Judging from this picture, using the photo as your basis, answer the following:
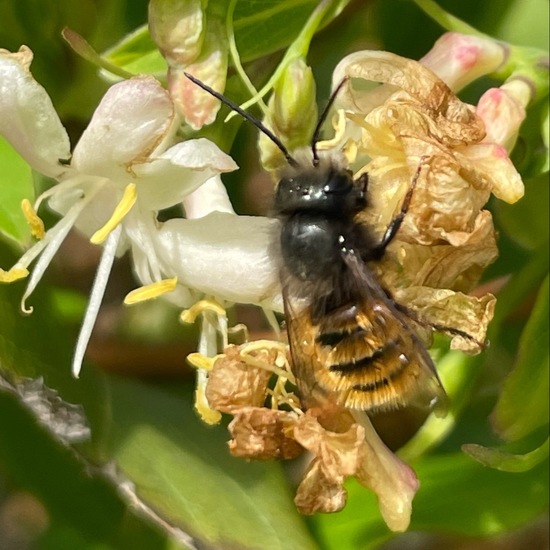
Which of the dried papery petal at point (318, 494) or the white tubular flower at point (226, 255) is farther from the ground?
the white tubular flower at point (226, 255)

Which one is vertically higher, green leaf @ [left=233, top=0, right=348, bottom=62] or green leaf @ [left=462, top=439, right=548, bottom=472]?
green leaf @ [left=233, top=0, right=348, bottom=62]

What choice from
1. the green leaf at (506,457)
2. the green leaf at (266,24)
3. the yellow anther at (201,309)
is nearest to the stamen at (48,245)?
the yellow anther at (201,309)

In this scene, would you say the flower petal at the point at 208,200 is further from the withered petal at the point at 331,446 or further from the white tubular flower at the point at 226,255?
the withered petal at the point at 331,446

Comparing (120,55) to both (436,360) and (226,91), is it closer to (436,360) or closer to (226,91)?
(226,91)

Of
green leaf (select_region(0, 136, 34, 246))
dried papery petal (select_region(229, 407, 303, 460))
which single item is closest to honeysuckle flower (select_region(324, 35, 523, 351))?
dried papery petal (select_region(229, 407, 303, 460))

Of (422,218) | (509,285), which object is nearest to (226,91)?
(422,218)

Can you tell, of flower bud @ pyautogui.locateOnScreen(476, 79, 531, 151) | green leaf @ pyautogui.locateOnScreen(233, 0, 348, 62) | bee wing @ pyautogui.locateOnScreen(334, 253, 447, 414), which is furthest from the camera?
green leaf @ pyautogui.locateOnScreen(233, 0, 348, 62)

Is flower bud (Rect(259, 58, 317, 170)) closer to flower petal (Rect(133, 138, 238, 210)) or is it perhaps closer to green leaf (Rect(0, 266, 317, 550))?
flower petal (Rect(133, 138, 238, 210))
